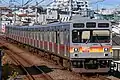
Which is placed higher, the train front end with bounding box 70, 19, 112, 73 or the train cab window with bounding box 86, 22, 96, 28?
the train cab window with bounding box 86, 22, 96, 28

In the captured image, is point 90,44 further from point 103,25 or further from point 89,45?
point 103,25

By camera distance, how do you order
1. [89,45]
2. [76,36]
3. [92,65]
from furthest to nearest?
[92,65]
[76,36]
[89,45]

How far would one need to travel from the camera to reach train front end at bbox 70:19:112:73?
14.5 metres

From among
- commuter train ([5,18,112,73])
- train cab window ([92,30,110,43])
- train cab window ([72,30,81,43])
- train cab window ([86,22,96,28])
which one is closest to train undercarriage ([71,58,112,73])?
commuter train ([5,18,112,73])

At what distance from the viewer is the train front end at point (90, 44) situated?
1452cm

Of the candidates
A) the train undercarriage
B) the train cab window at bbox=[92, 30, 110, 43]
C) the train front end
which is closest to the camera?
the train front end

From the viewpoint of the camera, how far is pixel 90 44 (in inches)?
571

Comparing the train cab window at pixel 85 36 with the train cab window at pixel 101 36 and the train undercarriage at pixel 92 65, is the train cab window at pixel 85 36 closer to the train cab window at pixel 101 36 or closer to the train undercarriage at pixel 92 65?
the train cab window at pixel 101 36

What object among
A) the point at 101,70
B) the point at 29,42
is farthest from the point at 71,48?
the point at 29,42

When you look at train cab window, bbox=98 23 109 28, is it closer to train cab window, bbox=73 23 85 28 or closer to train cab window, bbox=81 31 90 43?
train cab window, bbox=81 31 90 43

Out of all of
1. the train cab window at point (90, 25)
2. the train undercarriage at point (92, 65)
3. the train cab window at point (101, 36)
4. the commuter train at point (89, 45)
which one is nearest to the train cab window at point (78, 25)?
the commuter train at point (89, 45)

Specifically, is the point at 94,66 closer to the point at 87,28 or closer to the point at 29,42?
the point at 87,28

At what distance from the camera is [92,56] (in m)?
14.6

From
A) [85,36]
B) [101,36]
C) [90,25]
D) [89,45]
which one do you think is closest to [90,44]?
[89,45]
